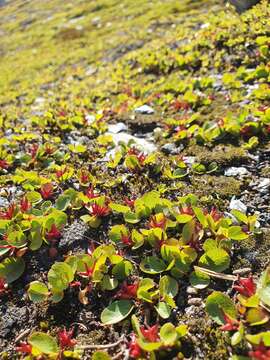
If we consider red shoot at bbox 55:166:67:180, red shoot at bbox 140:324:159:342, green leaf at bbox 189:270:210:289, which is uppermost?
red shoot at bbox 55:166:67:180

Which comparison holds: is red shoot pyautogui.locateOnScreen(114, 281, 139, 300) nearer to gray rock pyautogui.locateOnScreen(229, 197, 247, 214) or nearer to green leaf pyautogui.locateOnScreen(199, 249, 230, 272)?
green leaf pyautogui.locateOnScreen(199, 249, 230, 272)

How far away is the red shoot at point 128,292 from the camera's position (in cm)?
432

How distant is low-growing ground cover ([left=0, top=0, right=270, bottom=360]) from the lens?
13.1ft

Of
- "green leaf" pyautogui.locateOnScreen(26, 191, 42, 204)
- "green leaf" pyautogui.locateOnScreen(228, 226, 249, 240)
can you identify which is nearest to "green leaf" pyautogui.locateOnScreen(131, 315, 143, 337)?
"green leaf" pyautogui.locateOnScreen(228, 226, 249, 240)

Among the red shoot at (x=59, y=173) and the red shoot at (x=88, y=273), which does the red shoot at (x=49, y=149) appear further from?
the red shoot at (x=88, y=273)

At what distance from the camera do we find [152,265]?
464cm

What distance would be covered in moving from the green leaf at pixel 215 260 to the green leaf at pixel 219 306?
20.9 inches

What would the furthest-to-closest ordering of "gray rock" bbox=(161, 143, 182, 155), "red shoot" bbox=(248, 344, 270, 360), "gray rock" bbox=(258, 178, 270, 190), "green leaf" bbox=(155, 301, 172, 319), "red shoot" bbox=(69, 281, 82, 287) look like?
"gray rock" bbox=(161, 143, 182, 155), "gray rock" bbox=(258, 178, 270, 190), "red shoot" bbox=(69, 281, 82, 287), "green leaf" bbox=(155, 301, 172, 319), "red shoot" bbox=(248, 344, 270, 360)

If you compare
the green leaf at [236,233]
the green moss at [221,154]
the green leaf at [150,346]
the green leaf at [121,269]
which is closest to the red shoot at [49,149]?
the green moss at [221,154]

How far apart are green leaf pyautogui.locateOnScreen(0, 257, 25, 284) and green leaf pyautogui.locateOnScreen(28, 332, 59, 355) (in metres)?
1.13

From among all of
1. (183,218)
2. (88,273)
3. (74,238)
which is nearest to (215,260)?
(183,218)

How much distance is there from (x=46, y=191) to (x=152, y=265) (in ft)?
8.02

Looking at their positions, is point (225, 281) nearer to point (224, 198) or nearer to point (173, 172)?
point (224, 198)

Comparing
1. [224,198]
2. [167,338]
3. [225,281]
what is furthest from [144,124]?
[167,338]
